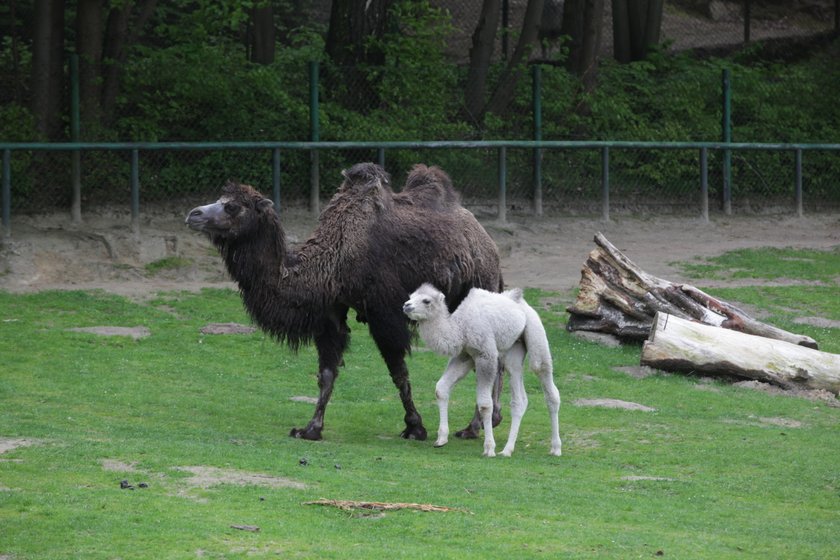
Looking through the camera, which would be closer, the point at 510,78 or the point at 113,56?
the point at 113,56

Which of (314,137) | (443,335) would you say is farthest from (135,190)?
(443,335)

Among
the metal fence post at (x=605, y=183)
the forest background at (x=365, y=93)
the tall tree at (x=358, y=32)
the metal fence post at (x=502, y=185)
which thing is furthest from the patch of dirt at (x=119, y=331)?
the metal fence post at (x=605, y=183)

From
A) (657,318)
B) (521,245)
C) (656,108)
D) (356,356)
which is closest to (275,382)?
(356,356)

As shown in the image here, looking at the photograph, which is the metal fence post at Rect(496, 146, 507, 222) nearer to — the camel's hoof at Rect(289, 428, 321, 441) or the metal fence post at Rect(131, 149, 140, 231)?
the metal fence post at Rect(131, 149, 140, 231)

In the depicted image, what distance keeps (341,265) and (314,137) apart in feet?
27.5

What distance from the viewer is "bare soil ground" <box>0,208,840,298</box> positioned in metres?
16.4

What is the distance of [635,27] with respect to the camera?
25.8 m

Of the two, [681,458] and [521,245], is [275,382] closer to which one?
[681,458]

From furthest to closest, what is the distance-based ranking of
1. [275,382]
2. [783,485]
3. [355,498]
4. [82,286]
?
[82,286]
[275,382]
[783,485]
[355,498]

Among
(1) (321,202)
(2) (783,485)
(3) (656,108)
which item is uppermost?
(3) (656,108)

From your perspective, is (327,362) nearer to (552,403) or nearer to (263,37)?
(552,403)

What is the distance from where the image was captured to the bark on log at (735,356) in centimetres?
1267

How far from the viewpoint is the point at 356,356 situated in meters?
14.0

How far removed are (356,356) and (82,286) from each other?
13.1 feet
